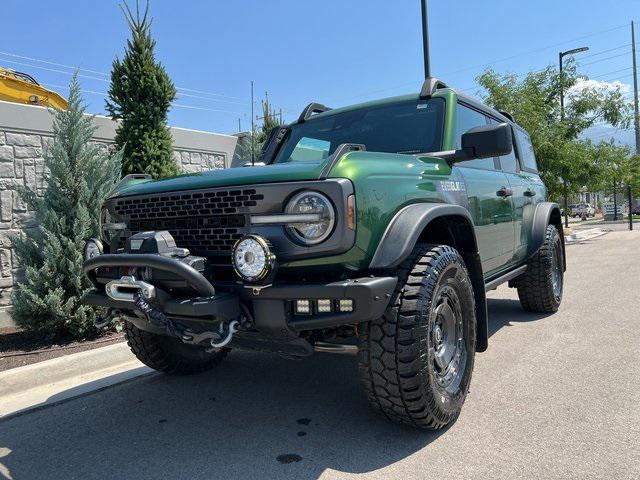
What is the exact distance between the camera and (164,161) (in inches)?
286

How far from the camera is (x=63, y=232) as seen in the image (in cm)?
511

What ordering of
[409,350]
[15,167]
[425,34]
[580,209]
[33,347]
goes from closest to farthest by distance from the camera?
[409,350] → [33,347] → [15,167] → [425,34] → [580,209]

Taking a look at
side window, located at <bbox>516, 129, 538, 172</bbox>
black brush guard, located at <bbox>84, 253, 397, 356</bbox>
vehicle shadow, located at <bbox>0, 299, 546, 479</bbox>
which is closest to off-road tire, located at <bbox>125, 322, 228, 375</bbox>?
vehicle shadow, located at <bbox>0, 299, 546, 479</bbox>

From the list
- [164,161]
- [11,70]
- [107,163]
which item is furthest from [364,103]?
[11,70]

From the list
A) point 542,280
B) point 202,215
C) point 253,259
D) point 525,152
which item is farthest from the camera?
point 525,152

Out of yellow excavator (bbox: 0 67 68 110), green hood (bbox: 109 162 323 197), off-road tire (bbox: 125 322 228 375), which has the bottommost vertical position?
off-road tire (bbox: 125 322 228 375)

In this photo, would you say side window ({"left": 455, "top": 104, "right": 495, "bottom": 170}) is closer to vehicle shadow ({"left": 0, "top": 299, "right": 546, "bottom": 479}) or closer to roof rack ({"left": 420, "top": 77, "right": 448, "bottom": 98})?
roof rack ({"left": 420, "top": 77, "right": 448, "bottom": 98})

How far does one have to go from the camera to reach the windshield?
12.1 ft

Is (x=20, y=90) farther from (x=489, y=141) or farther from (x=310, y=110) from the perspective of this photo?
(x=489, y=141)

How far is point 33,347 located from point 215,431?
283 centimetres

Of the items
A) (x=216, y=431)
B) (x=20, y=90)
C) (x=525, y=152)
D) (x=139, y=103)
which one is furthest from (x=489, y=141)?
(x=20, y=90)

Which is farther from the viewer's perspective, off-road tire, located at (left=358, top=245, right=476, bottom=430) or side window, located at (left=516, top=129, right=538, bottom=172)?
side window, located at (left=516, top=129, right=538, bottom=172)

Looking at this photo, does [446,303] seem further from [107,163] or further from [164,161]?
[164,161]

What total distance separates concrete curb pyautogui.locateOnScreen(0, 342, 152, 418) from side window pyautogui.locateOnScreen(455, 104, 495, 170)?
308 centimetres
